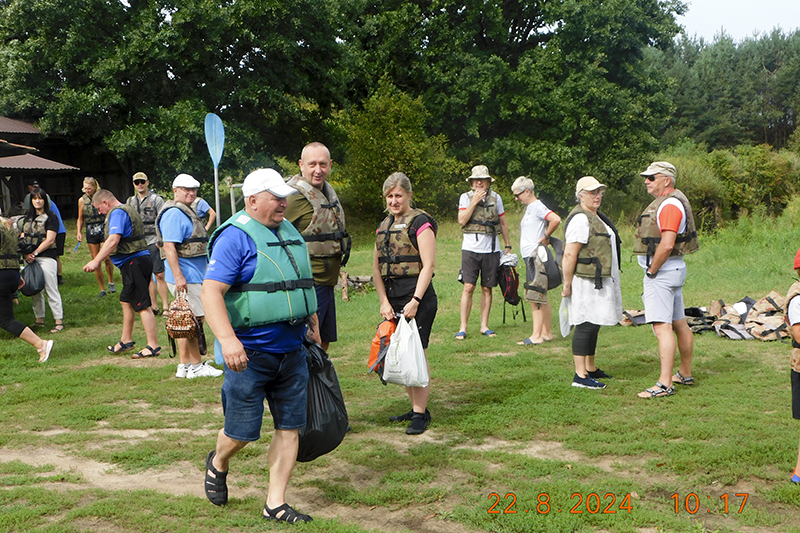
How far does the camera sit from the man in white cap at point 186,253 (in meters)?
7.32

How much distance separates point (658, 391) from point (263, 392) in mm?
3920

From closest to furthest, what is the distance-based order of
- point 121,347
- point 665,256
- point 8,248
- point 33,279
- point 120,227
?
point 665,256, point 120,227, point 8,248, point 121,347, point 33,279

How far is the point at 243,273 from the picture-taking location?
149 inches

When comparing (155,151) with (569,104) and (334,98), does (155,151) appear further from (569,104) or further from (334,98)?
(569,104)

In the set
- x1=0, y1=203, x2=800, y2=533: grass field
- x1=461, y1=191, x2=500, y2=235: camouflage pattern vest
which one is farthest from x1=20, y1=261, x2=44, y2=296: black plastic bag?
x1=461, y1=191, x2=500, y2=235: camouflage pattern vest

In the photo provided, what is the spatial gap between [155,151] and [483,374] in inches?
753

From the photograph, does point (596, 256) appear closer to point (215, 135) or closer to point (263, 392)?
point (263, 392)

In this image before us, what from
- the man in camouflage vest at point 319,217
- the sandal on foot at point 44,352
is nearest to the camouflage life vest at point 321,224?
the man in camouflage vest at point 319,217

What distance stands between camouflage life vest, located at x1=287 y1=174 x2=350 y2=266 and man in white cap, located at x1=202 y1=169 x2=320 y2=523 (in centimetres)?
115

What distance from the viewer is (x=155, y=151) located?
23.6 metres

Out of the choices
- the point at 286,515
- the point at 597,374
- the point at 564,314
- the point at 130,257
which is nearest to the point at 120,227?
the point at 130,257

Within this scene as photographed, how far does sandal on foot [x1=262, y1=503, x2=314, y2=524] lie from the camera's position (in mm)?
3967

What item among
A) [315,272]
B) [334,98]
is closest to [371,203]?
[334,98]

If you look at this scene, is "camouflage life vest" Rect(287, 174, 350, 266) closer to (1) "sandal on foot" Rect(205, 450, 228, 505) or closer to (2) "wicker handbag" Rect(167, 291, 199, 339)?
(1) "sandal on foot" Rect(205, 450, 228, 505)
